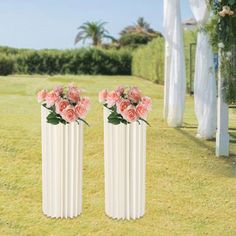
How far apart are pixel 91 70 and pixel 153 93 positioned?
13.8m

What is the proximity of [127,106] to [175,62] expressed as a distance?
4.49 metres

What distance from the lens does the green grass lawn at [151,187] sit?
410cm

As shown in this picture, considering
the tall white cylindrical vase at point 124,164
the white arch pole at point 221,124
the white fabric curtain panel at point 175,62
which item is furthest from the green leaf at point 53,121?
the white fabric curtain panel at point 175,62

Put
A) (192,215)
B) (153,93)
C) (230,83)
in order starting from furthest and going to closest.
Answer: (153,93) < (230,83) < (192,215)

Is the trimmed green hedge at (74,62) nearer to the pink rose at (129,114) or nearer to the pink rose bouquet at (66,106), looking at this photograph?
the pink rose bouquet at (66,106)

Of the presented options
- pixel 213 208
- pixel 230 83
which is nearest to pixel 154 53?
pixel 230 83

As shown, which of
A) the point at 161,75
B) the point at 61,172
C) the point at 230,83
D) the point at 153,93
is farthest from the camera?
the point at 161,75

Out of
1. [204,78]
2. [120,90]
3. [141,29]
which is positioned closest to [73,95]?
[120,90]

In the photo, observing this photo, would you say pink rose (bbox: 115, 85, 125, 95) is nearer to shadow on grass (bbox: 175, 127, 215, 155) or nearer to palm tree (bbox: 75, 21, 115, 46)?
shadow on grass (bbox: 175, 127, 215, 155)

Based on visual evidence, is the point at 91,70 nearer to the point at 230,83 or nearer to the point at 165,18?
the point at 165,18

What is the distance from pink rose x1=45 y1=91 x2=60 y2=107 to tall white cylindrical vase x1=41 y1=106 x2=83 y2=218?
7 centimetres

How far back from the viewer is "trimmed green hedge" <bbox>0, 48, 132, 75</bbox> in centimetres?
2862

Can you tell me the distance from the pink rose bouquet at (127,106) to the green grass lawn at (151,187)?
94 cm

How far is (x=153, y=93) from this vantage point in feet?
50.3
